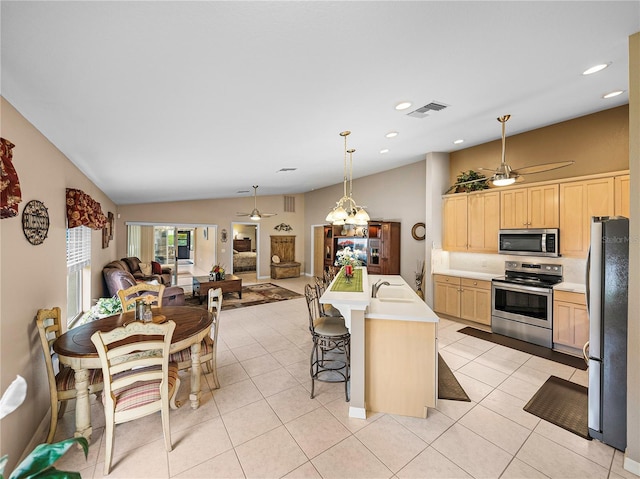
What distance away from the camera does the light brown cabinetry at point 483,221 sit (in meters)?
4.46

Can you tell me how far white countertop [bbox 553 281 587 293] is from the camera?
346 centimetres

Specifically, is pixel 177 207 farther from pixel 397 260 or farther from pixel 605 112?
pixel 605 112

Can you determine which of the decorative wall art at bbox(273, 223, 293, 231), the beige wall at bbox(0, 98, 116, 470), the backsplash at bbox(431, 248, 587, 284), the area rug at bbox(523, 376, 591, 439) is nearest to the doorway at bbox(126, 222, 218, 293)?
the decorative wall art at bbox(273, 223, 293, 231)

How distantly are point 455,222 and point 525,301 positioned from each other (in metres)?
1.70

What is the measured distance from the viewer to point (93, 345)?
2055 mm

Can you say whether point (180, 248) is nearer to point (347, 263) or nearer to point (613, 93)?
point (347, 263)

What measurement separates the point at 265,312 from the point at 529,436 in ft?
14.3

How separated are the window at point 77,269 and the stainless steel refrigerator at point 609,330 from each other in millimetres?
5519

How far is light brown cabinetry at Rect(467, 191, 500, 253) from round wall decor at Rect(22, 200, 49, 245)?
555 centimetres

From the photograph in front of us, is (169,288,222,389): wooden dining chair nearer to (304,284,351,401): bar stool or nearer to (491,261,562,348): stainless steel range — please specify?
(304,284,351,401): bar stool

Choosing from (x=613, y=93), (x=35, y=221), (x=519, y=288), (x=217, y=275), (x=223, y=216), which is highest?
(x=613, y=93)

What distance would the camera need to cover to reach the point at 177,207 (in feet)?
26.9

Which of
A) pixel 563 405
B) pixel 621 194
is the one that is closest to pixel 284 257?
pixel 563 405

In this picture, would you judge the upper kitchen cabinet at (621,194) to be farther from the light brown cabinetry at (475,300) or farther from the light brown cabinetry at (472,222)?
the light brown cabinetry at (475,300)
